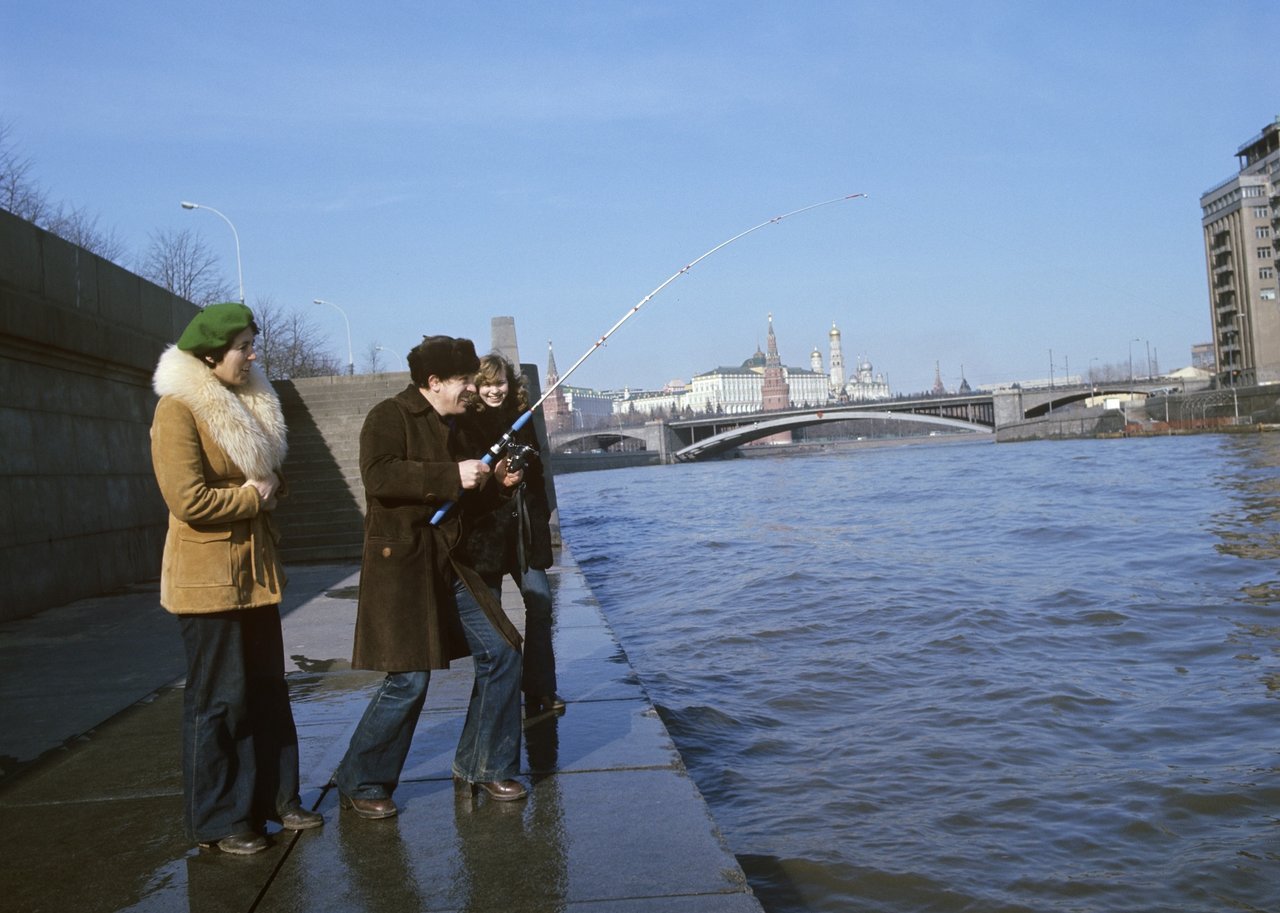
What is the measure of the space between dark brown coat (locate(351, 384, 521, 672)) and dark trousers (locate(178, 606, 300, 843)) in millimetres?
296

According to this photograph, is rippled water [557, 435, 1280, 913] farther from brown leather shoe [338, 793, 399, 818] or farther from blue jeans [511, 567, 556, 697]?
brown leather shoe [338, 793, 399, 818]

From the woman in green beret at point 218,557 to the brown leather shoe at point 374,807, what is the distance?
316 millimetres

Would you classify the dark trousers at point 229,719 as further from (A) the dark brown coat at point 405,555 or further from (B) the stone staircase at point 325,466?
(B) the stone staircase at point 325,466

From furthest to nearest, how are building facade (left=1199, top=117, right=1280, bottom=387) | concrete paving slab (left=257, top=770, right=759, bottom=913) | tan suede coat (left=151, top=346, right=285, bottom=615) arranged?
1. building facade (left=1199, top=117, right=1280, bottom=387)
2. tan suede coat (left=151, top=346, right=285, bottom=615)
3. concrete paving slab (left=257, top=770, right=759, bottom=913)

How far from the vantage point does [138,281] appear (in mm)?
12320

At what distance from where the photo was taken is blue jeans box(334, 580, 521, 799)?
3.91 meters

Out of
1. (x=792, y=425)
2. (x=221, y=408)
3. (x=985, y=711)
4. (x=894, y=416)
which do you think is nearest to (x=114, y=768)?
(x=221, y=408)

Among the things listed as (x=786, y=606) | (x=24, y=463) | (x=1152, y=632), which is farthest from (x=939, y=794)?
(x=24, y=463)

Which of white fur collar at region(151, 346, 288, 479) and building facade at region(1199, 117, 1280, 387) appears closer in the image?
white fur collar at region(151, 346, 288, 479)

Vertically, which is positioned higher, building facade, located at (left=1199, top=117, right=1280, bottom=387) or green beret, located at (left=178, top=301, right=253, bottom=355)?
building facade, located at (left=1199, top=117, right=1280, bottom=387)

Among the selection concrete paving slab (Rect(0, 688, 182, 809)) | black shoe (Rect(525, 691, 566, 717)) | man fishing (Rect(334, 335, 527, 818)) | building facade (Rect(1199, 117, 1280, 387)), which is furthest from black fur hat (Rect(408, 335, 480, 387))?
building facade (Rect(1199, 117, 1280, 387))

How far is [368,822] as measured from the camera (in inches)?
154

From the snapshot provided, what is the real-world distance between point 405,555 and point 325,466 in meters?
13.5

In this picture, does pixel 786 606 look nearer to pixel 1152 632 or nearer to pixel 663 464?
pixel 1152 632
